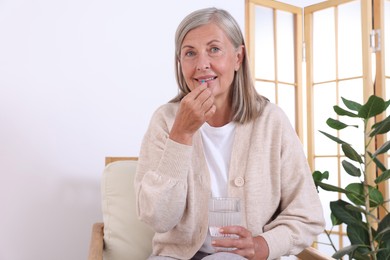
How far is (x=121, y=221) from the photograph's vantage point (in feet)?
5.79

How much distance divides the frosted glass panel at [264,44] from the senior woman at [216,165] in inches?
74.2

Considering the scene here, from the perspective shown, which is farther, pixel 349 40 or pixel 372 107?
pixel 349 40

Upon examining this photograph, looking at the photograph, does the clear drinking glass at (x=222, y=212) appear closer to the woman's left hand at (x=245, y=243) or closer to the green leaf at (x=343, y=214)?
the woman's left hand at (x=245, y=243)

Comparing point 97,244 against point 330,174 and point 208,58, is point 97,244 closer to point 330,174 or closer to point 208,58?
point 208,58

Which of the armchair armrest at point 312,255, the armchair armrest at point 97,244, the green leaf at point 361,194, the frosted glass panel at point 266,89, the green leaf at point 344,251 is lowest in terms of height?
the green leaf at point 344,251

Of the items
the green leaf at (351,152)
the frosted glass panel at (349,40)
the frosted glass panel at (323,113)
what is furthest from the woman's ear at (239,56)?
the frosted glass panel at (323,113)

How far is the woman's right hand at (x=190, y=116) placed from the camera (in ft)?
4.50

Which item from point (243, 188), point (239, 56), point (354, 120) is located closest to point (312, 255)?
point (243, 188)

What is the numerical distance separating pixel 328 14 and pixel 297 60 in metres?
0.39

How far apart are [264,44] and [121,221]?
83.7 inches

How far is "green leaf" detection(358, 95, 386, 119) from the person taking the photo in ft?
6.45

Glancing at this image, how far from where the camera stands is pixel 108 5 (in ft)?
8.05

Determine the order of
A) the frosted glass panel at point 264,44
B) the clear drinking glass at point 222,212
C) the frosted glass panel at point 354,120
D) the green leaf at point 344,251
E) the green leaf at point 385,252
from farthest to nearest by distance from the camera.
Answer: the frosted glass panel at point 264,44, the frosted glass panel at point 354,120, the green leaf at point 385,252, the green leaf at point 344,251, the clear drinking glass at point 222,212

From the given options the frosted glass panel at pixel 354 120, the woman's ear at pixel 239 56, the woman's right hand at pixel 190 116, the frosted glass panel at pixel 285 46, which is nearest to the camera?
the woman's right hand at pixel 190 116
